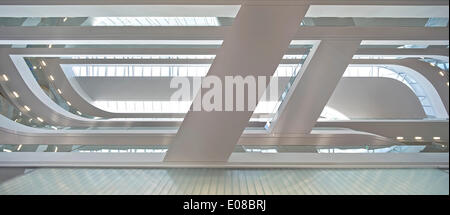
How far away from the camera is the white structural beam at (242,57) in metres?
2.32

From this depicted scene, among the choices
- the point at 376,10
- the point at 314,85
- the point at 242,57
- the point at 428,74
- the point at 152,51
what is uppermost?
the point at 428,74

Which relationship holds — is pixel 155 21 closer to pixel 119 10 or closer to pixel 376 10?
pixel 119 10

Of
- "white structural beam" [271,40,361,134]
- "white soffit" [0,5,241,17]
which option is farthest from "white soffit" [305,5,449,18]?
"white soffit" [0,5,241,17]

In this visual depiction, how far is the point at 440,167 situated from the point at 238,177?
113 inches

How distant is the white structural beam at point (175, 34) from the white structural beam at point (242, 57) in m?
0.69

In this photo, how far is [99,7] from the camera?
258 cm

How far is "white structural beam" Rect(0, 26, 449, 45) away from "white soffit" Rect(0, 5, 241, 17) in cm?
39

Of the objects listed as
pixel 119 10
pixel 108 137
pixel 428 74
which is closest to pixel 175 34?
pixel 119 10

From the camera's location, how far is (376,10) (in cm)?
263

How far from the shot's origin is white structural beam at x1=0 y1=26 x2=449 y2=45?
3.09 metres

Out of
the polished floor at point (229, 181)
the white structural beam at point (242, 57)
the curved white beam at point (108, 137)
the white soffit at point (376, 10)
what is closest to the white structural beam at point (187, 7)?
the white soffit at point (376, 10)

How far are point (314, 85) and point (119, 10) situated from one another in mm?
3271
